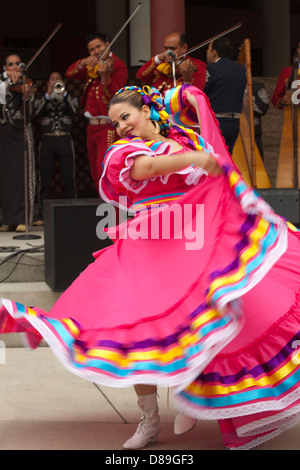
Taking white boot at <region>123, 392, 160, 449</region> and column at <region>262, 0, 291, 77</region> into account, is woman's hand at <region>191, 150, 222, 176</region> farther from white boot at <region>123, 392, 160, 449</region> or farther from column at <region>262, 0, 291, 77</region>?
column at <region>262, 0, 291, 77</region>

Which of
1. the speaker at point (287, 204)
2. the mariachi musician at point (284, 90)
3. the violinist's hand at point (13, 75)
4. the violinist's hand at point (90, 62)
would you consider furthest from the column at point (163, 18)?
the speaker at point (287, 204)

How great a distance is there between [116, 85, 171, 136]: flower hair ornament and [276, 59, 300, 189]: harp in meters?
3.99

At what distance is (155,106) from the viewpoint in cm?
257

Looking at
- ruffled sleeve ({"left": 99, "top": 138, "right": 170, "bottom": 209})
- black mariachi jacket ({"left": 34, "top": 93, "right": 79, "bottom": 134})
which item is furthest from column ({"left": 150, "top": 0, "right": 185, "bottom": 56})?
ruffled sleeve ({"left": 99, "top": 138, "right": 170, "bottom": 209})

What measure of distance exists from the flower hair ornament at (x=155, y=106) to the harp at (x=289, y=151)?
3.99 m

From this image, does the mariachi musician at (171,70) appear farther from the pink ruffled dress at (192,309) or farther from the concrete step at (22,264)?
the pink ruffled dress at (192,309)

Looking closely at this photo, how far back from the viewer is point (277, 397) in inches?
89.3

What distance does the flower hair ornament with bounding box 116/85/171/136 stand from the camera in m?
2.54

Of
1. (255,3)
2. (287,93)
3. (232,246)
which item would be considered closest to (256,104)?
(287,93)

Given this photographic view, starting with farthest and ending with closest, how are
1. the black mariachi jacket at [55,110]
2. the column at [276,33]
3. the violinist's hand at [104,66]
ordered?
1. the column at [276,33]
2. the black mariachi jacket at [55,110]
3. the violinist's hand at [104,66]

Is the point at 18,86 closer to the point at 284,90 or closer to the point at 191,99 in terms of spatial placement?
the point at 284,90

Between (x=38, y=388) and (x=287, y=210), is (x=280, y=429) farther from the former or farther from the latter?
(x=287, y=210)

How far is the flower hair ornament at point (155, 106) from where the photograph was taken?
254 centimetres
